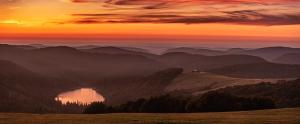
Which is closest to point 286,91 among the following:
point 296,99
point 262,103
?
point 296,99

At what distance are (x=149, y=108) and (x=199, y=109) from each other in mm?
13881

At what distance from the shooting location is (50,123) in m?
48.2

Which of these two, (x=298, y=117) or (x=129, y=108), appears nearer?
(x=298, y=117)

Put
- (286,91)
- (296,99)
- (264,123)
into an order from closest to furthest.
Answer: (264,123)
(296,99)
(286,91)

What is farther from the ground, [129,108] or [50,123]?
[50,123]

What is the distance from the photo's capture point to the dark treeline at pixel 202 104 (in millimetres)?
94750

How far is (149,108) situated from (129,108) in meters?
6.06

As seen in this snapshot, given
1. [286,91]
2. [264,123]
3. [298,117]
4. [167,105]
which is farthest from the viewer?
[286,91]

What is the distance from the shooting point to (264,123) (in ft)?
144

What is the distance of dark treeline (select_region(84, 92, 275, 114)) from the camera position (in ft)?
311

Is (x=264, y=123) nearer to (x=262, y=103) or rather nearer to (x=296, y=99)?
(x=262, y=103)

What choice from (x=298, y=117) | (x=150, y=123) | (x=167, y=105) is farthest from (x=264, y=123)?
(x=167, y=105)

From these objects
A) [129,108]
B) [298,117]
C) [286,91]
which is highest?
[298,117]

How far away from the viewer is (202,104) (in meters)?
96.5
